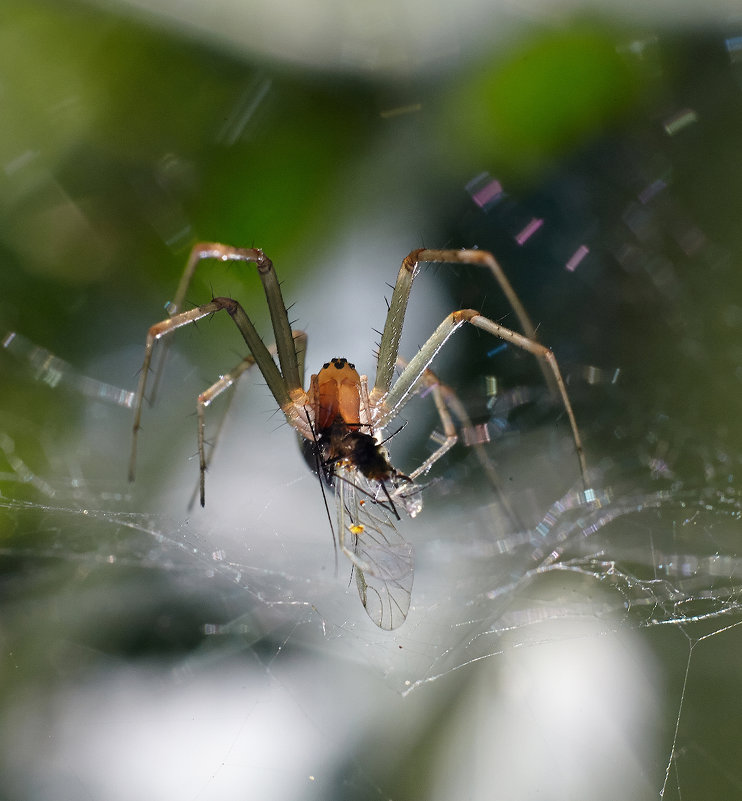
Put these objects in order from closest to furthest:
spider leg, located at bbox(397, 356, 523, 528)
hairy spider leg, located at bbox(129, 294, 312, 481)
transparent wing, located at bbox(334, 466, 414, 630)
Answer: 1. transparent wing, located at bbox(334, 466, 414, 630)
2. hairy spider leg, located at bbox(129, 294, 312, 481)
3. spider leg, located at bbox(397, 356, 523, 528)

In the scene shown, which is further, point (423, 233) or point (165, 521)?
point (423, 233)

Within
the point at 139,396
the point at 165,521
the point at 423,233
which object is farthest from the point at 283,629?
the point at 423,233

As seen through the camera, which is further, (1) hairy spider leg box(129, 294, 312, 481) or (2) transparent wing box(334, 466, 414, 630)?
(1) hairy spider leg box(129, 294, 312, 481)

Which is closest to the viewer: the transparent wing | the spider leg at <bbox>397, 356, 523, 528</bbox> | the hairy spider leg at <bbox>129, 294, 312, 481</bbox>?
the transparent wing

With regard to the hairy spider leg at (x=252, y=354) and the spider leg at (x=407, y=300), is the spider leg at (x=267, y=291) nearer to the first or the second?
the hairy spider leg at (x=252, y=354)

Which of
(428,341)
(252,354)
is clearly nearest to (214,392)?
(252,354)

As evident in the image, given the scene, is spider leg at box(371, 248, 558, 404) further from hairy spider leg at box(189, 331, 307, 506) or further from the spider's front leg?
hairy spider leg at box(189, 331, 307, 506)

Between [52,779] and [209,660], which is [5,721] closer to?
[52,779]

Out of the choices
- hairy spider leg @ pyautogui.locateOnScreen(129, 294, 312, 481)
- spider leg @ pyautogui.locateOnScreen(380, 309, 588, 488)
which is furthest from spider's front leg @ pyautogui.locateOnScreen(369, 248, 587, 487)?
hairy spider leg @ pyautogui.locateOnScreen(129, 294, 312, 481)
